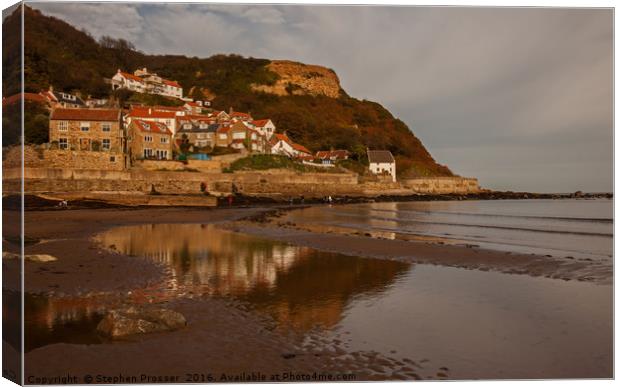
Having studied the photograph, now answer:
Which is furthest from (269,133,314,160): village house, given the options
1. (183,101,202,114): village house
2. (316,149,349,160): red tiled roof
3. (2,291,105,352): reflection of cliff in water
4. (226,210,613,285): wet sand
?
(2,291,105,352): reflection of cliff in water

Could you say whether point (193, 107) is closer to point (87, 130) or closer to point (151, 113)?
point (151, 113)

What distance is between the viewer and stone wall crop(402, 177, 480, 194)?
2239 inches

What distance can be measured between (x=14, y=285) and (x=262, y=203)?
97.4 feet

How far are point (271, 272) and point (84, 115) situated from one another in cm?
2886

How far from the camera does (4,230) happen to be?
4441 mm

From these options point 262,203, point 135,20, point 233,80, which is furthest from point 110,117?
point 233,80

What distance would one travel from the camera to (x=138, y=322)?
4.66 meters

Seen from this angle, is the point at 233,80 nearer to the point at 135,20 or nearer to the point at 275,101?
the point at 275,101

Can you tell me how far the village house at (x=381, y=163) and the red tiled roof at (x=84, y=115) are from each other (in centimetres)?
3286

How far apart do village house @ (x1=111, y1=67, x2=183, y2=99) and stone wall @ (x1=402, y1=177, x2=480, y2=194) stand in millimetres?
36375

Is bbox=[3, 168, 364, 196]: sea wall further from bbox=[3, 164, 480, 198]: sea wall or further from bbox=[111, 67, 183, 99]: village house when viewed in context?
bbox=[111, 67, 183, 99]: village house

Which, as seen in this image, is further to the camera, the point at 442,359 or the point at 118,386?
the point at 442,359

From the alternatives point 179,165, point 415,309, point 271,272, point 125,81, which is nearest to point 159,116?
point 179,165

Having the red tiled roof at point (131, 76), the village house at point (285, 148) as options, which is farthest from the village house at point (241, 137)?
the red tiled roof at point (131, 76)
